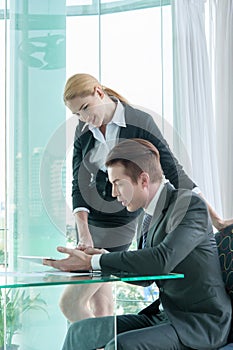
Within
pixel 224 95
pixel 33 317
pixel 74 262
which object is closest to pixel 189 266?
pixel 74 262

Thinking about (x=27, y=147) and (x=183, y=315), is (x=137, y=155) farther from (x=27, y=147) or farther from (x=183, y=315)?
(x=27, y=147)

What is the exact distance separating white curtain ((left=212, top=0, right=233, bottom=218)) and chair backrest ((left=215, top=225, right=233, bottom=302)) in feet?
3.86

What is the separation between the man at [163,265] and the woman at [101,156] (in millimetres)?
272

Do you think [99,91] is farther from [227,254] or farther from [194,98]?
[194,98]

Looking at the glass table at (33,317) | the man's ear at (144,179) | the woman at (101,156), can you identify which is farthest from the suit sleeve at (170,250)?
the glass table at (33,317)

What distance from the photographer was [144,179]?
1.85 m

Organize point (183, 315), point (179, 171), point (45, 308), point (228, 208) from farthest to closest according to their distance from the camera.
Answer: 1. point (228, 208)
2. point (45, 308)
3. point (179, 171)
4. point (183, 315)

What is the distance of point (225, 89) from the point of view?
10.4 feet

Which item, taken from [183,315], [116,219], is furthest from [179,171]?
[183,315]

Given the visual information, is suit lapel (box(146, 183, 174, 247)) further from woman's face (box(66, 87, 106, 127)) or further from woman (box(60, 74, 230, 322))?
woman's face (box(66, 87, 106, 127))

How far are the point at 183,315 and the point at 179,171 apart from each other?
58cm

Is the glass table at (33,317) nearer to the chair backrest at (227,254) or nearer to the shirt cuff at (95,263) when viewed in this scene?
the shirt cuff at (95,263)

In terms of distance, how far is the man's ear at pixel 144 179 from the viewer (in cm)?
185

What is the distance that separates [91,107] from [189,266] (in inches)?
27.0
